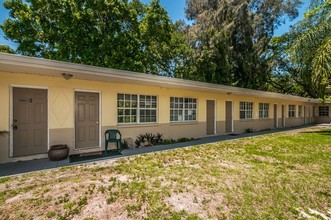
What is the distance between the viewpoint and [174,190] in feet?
12.2

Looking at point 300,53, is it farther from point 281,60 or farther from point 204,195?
point 204,195

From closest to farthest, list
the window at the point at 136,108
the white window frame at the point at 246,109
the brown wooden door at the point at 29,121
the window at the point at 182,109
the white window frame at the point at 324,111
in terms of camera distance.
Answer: the brown wooden door at the point at 29,121, the window at the point at 136,108, the window at the point at 182,109, the white window frame at the point at 246,109, the white window frame at the point at 324,111

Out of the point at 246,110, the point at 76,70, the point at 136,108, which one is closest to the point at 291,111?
the point at 246,110

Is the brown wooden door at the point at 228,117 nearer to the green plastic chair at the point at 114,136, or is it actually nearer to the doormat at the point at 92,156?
the green plastic chair at the point at 114,136

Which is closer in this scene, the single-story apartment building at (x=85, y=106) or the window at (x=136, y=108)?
the single-story apartment building at (x=85, y=106)

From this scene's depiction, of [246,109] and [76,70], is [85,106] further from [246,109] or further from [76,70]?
[246,109]

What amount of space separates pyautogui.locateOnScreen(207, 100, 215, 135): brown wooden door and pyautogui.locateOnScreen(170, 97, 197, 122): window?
3.48 ft

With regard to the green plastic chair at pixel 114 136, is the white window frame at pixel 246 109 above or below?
above

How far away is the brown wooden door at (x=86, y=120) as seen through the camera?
672cm

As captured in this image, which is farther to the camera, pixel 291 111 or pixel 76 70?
pixel 291 111

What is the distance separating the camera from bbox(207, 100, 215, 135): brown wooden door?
36.1 feet

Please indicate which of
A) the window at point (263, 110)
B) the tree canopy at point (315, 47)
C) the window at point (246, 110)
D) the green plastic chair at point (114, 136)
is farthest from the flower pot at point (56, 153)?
the window at point (263, 110)

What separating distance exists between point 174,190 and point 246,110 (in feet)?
36.6

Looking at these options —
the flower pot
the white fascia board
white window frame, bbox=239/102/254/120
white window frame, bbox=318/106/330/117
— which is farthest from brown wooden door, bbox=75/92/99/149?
white window frame, bbox=318/106/330/117
